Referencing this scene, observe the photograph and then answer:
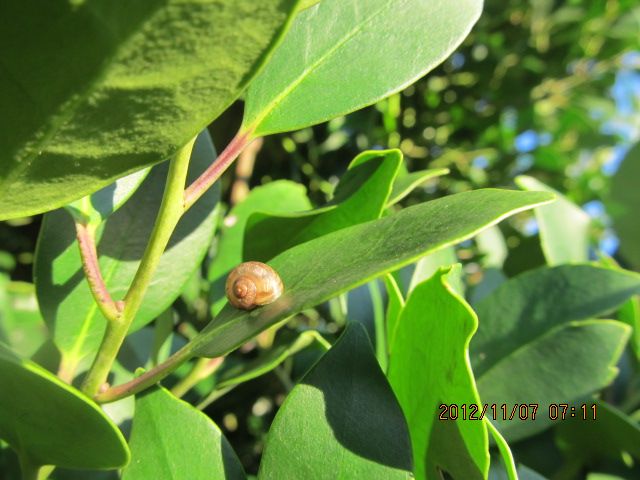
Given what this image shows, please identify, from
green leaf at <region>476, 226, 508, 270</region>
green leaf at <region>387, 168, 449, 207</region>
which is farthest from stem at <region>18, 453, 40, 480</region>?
green leaf at <region>476, 226, 508, 270</region>

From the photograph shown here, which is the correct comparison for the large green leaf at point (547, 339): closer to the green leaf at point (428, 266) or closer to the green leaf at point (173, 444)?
the green leaf at point (428, 266)

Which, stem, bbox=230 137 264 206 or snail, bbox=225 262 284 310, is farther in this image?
stem, bbox=230 137 264 206

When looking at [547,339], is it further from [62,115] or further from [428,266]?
[62,115]

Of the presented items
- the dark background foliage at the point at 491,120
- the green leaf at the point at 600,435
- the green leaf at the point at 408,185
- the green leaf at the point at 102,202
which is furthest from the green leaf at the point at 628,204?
the green leaf at the point at 102,202

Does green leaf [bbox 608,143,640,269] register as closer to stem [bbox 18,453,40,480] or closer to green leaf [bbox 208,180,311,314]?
green leaf [bbox 208,180,311,314]

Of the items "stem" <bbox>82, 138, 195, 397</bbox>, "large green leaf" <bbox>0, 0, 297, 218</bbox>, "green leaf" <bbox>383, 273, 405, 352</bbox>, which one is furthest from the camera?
"green leaf" <bbox>383, 273, 405, 352</bbox>

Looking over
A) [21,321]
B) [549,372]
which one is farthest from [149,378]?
[21,321]
